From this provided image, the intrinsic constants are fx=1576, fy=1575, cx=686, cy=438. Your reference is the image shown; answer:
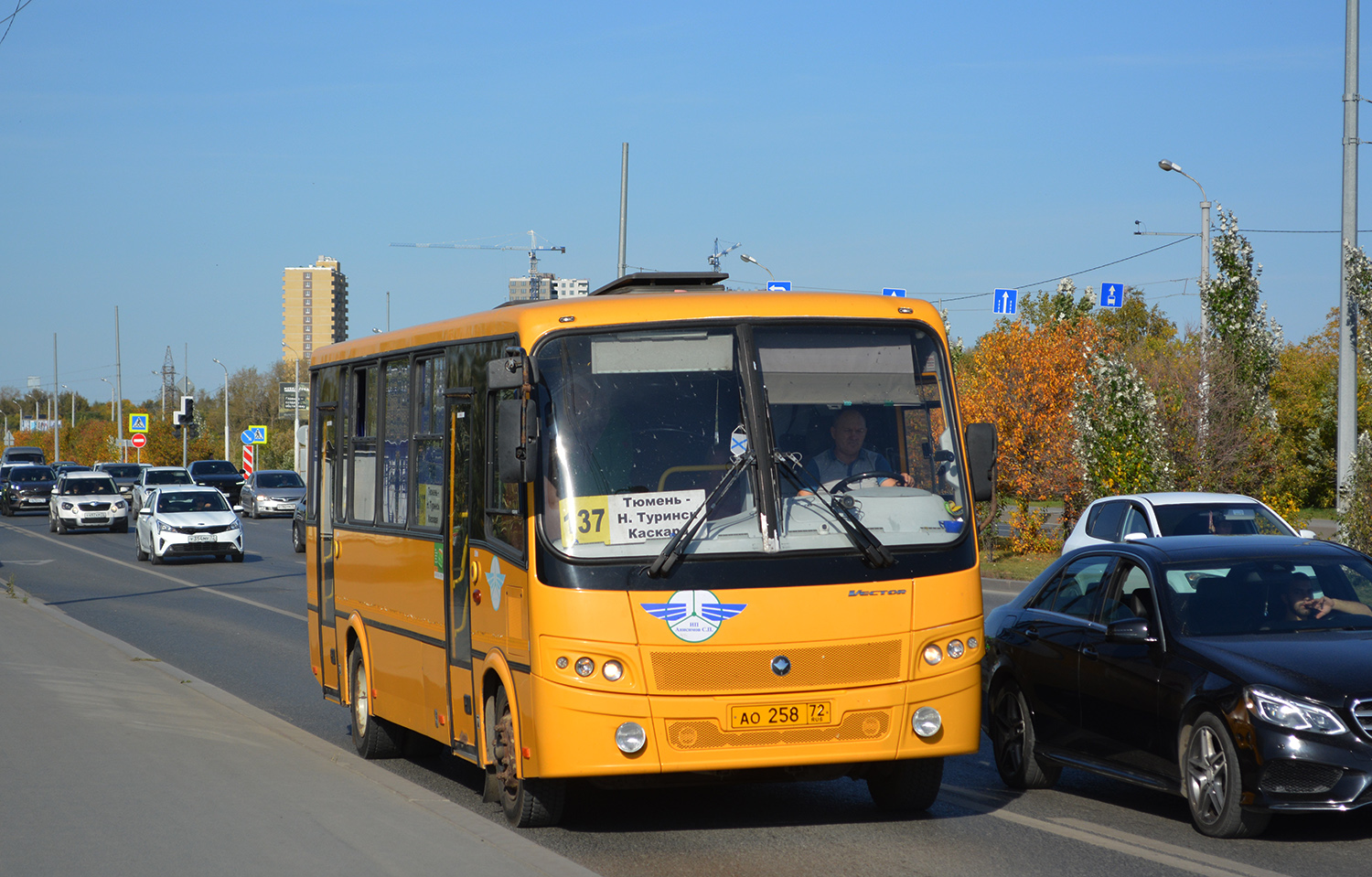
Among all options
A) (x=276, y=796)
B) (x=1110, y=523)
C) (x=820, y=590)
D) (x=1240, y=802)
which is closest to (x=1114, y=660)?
(x=1240, y=802)

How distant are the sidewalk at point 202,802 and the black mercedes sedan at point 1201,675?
3.18 m

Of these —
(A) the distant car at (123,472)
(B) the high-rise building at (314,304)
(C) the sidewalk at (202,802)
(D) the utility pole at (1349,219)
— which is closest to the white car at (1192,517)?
(D) the utility pole at (1349,219)

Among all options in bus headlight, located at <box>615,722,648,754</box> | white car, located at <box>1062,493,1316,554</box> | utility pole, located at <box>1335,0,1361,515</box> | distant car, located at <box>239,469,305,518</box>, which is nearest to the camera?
bus headlight, located at <box>615,722,648,754</box>

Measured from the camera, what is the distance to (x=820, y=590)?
7.48 m

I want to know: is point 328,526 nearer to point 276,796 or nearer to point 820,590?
point 276,796

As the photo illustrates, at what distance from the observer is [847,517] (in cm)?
764

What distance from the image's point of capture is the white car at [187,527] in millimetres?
32969

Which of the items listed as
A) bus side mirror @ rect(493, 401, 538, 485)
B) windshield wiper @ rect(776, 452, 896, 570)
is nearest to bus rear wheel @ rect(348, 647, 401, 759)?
bus side mirror @ rect(493, 401, 538, 485)

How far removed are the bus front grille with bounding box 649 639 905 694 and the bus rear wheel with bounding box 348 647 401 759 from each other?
12.5ft

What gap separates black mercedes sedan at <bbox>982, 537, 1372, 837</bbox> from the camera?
283 inches

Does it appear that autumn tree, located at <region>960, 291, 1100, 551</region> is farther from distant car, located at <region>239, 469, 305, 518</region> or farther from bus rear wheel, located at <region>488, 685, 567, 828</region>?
distant car, located at <region>239, 469, 305, 518</region>

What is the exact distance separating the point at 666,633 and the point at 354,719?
4.30m

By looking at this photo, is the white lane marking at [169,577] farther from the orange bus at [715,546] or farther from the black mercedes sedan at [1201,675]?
the black mercedes sedan at [1201,675]

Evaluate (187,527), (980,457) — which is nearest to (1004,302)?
(187,527)
